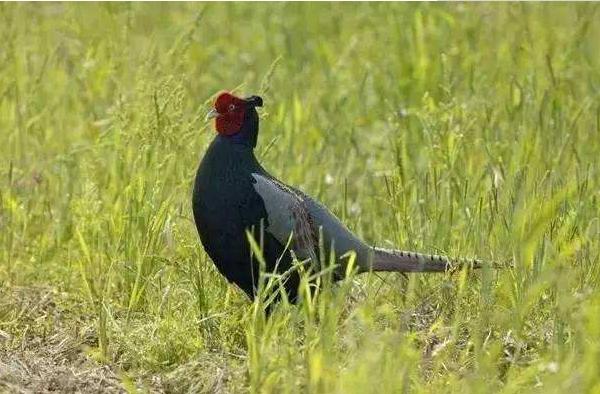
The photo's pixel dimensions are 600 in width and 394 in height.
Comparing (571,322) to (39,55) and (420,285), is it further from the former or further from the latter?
(39,55)

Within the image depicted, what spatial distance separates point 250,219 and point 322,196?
141 cm

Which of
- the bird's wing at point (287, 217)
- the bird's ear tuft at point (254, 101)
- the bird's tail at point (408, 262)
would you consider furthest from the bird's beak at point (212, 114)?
the bird's tail at point (408, 262)

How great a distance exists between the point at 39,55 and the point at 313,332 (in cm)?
431

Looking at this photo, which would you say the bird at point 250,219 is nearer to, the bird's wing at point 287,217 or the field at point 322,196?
the bird's wing at point 287,217

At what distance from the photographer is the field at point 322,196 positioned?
13.2 ft

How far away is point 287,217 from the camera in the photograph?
15.5ft

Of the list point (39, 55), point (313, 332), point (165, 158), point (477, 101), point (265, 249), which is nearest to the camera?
point (313, 332)

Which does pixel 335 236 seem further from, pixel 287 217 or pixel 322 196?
pixel 322 196

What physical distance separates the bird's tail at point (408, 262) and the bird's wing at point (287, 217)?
0.23 metres

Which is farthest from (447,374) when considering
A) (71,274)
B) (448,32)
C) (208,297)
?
(448,32)

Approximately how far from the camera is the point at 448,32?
26.3 ft

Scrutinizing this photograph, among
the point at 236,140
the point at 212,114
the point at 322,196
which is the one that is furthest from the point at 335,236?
the point at 322,196

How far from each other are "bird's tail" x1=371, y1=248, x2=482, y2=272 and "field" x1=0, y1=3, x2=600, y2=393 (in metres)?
0.05

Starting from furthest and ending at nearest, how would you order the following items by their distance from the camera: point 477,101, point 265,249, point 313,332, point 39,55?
point 39,55, point 477,101, point 265,249, point 313,332
